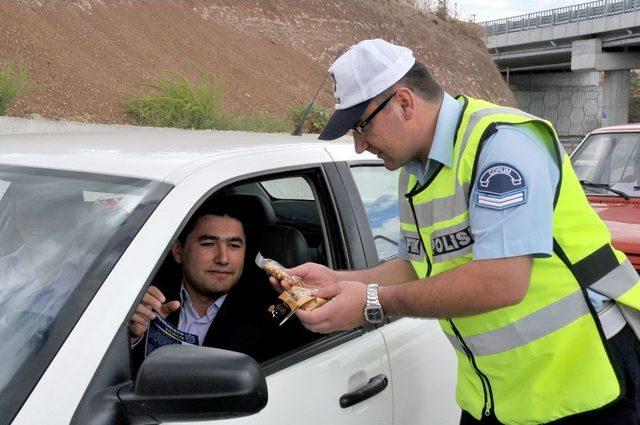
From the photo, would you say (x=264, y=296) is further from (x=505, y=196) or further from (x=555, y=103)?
(x=555, y=103)

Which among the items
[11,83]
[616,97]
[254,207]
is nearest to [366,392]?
[254,207]

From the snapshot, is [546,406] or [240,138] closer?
[546,406]

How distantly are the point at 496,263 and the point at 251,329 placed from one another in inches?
40.5

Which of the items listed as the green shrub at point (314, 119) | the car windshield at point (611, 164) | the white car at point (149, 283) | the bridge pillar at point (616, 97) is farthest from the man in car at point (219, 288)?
the bridge pillar at point (616, 97)

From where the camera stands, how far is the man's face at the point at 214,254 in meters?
2.94

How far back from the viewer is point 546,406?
2330 millimetres

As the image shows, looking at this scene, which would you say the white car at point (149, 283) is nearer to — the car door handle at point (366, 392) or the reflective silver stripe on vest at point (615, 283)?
the car door handle at point (366, 392)

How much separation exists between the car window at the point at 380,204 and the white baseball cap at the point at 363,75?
30.0 inches

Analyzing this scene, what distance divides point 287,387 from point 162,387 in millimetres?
663

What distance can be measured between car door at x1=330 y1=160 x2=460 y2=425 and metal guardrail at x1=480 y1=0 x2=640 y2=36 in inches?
1865

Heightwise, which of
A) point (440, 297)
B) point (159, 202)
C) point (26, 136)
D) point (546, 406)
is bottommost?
point (546, 406)

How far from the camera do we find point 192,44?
71.6ft

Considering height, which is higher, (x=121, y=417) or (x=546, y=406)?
(x=121, y=417)

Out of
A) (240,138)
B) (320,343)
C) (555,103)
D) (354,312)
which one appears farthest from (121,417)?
(555,103)
